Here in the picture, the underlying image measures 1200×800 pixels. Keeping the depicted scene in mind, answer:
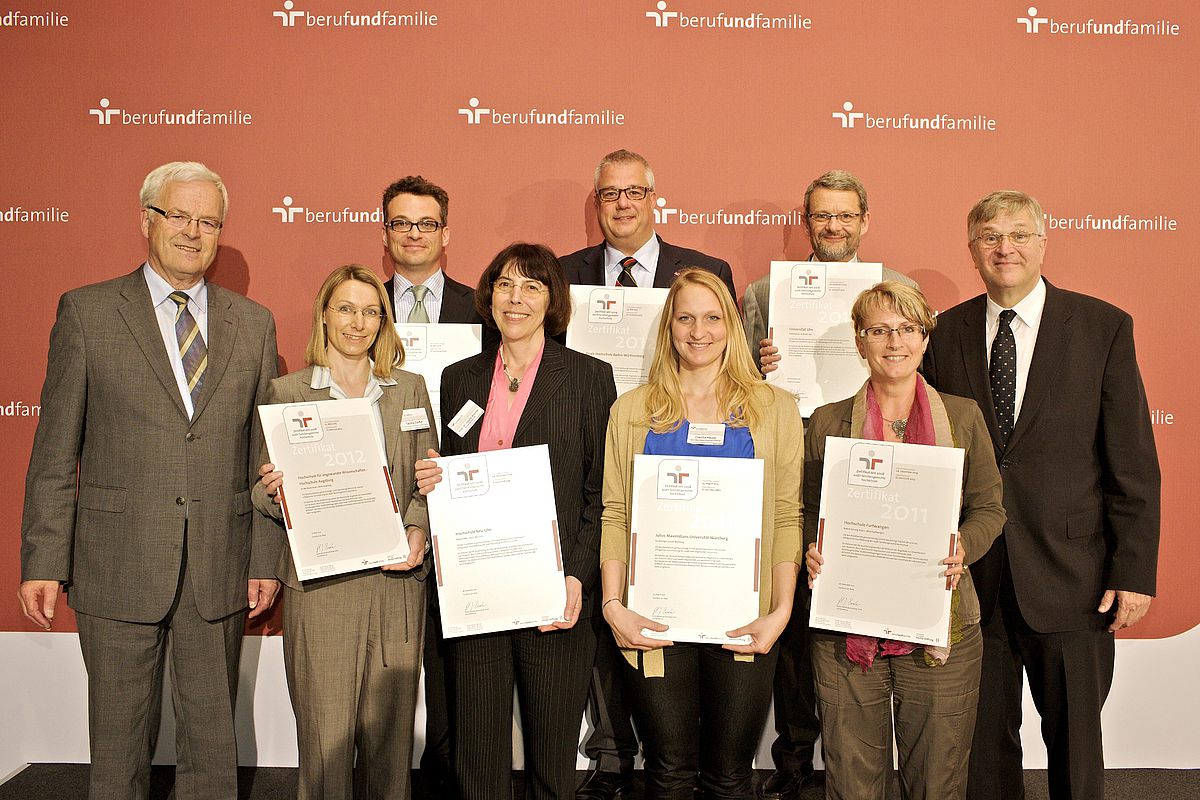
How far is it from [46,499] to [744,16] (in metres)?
3.47

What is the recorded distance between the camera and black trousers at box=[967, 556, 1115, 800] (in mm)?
2811

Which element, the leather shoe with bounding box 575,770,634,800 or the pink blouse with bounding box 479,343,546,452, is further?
the leather shoe with bounding box 575,770,634,800

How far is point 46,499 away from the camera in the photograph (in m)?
2.80

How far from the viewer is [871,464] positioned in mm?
2375

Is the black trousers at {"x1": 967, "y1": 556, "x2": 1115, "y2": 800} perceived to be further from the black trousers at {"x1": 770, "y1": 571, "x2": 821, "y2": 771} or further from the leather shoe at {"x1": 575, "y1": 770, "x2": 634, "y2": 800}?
the leather shoe at {"x1": 575, "y1": 770, "x2": 634, "y2": 800}

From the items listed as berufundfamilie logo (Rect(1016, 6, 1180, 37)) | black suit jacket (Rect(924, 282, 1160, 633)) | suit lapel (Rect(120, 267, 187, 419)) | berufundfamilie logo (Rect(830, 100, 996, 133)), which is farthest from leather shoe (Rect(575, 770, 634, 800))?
berufundfamilie logo (Rect(1016, 6, 1180, 37))

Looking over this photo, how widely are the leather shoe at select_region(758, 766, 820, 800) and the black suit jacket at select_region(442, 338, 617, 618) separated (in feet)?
4.93

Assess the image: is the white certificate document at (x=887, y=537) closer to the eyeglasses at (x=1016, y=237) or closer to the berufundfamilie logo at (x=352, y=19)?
the eyeglasses at (x=1016, y=237)

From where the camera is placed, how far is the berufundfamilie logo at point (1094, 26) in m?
3.93

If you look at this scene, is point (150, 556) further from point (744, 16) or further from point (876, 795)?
point (744, 16)

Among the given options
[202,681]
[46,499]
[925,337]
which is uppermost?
[925,337]

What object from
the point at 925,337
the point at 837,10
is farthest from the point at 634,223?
the point at 837,10

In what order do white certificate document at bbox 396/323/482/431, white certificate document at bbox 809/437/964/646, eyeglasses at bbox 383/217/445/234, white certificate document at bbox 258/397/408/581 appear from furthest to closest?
1. eyeglasses at bbox 383/217/445/234
2. white certificate document at bbox 396/323/482/431
3. white certificate document at bbox 258/397/408/581
4. white certificate document at bbox 809/437/964/646

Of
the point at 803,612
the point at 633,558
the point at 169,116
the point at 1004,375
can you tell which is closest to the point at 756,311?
the point at 1004,375
